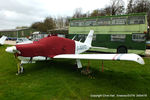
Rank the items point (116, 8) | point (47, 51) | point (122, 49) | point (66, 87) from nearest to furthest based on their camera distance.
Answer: point (66, 87) < point (47, 51) < point (122, 49) < point (116, 8)

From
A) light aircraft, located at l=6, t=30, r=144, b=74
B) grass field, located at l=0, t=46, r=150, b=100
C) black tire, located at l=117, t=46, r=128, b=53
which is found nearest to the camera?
grass field, located at l=0, t=46, r=150, b=100

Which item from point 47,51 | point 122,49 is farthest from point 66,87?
point 122,49

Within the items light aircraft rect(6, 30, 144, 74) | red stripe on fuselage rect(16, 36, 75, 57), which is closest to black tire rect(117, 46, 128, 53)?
light aircraft rect(6, 30, 144, 74)

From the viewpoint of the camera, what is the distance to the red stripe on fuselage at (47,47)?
5.28 meters

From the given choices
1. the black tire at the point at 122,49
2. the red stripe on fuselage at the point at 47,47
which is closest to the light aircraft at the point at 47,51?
the red stripe on fuselage at the point at 47,47

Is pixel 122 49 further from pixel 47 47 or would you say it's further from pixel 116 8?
pixel 116 8

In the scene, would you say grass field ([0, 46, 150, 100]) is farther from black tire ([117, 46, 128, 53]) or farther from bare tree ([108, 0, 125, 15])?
bare tree ([108, 0, 125, 15])

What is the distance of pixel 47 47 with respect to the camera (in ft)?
19.7

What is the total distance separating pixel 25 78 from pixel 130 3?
4092 cm

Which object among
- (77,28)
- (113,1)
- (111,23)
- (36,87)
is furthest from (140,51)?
(113,1)

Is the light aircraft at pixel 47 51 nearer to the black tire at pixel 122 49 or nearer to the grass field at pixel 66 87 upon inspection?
the grass field at pixel 66 87

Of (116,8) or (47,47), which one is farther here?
(116,8)

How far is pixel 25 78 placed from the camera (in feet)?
16.8

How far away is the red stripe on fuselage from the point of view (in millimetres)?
5283
